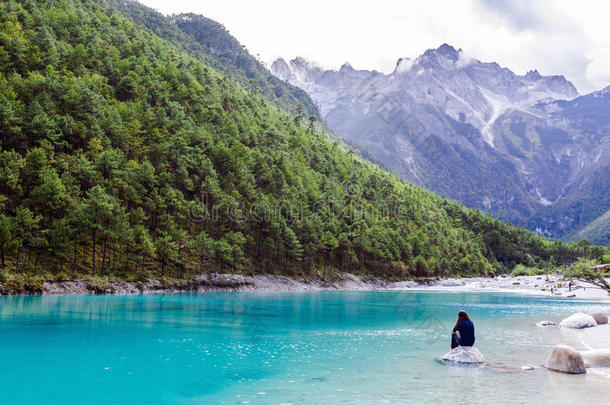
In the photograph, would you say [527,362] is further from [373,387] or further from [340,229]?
[340,229]

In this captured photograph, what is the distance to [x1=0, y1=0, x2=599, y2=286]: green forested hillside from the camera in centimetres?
7969

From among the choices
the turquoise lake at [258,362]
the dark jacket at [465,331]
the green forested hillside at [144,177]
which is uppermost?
the green forested hillside at [144,177]

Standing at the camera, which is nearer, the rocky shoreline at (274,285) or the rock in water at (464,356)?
the rock in water at (464,356)

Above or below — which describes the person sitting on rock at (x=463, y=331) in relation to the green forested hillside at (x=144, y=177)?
below

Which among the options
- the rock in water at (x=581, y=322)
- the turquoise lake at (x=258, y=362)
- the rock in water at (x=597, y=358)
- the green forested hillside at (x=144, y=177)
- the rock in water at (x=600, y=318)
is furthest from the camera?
the green forested hillside at (x=144, y=177)

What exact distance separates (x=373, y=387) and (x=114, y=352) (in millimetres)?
16707

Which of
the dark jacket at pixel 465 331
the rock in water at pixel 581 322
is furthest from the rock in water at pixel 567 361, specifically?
the rock in water at pixel 581 322

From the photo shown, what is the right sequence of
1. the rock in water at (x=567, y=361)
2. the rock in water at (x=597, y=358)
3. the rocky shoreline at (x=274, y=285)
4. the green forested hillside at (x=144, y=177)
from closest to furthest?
1. the rock in water at (x=567, y=361)
2. the rock in water at (x=597, y=358)
3. the rocky shoreline at (x=274, y=285)
4. the green forested hillside at (x=144, y=177)

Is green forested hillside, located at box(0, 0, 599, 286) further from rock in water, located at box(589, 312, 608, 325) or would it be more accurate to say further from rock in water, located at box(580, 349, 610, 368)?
rock in water, located at box(580, 349, 610, 368)

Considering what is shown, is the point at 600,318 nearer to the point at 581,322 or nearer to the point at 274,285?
the point at 581,322

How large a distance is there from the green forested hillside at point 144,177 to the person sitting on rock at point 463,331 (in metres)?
64.8

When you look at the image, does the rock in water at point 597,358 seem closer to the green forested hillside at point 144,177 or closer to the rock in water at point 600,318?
the rock in water at point 600,318

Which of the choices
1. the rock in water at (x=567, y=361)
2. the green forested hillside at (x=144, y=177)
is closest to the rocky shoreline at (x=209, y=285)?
the green forested hillside at (x=144, y=177)

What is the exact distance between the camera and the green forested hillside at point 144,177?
261ft
